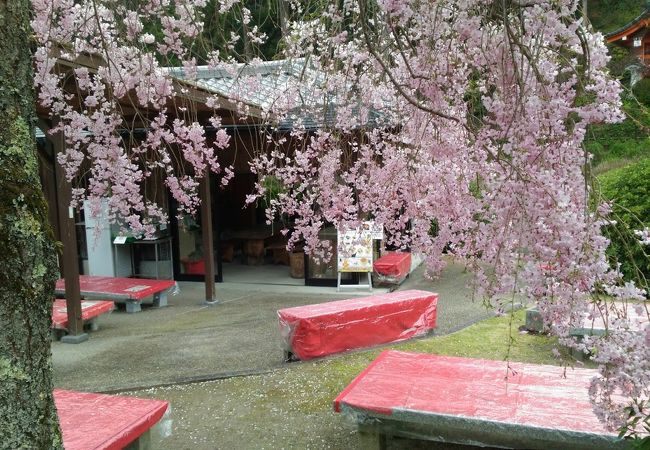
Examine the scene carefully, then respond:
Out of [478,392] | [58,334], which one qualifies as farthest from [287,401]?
[58,334]

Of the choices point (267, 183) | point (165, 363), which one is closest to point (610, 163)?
point (267, 183)

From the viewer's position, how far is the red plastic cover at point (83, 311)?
5.69m

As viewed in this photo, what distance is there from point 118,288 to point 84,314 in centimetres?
125

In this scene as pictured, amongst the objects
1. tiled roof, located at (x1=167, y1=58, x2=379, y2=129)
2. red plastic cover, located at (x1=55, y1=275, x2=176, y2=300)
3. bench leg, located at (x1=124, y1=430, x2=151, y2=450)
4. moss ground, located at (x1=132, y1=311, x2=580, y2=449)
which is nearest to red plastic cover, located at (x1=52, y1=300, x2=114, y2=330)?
red plastic cover, located at (x1=55, y1=275, x2=176, y2=300)

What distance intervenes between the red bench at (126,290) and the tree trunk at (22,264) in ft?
18.6

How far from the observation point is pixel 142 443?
2.93 m

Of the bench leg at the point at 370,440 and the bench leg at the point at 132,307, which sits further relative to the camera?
the bench leg at the point at 132,307

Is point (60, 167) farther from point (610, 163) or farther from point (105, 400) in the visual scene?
point (610, 163)

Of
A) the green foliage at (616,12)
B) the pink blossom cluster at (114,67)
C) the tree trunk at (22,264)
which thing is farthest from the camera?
the green foliage at (616,12)

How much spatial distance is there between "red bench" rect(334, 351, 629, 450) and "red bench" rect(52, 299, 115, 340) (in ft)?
12.5

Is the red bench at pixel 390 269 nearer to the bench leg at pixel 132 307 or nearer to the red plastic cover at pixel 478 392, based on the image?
the bench leg at pixel 132 307

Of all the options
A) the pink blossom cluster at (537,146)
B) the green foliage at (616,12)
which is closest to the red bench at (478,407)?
the pink blossom cluster at (537,146)

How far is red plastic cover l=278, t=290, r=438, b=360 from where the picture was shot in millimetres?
4707

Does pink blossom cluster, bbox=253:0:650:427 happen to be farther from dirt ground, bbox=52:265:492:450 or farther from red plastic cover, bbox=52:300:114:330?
red plastic cover, bbox=52:300:114:330
